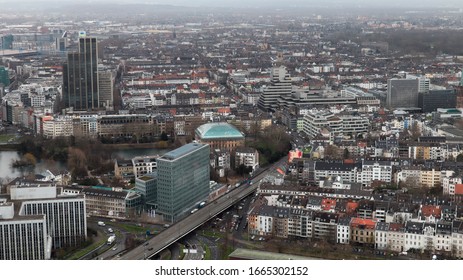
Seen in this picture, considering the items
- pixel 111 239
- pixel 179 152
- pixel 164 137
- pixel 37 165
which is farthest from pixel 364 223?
pixel 164 137

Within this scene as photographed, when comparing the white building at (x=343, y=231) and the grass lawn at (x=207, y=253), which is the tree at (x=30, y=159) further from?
the white building at (x=343, y=231)

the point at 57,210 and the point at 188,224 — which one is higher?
the point at 57,210

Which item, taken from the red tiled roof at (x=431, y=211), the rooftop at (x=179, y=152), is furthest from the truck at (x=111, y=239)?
the red tiled roof at (x=431, y=211)

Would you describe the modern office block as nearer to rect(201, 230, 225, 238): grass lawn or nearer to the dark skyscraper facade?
the dark skyscraper facade

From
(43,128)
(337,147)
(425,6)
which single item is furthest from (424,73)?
(425,6)

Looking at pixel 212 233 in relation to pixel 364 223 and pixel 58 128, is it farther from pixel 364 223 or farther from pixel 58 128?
pixel 58 128

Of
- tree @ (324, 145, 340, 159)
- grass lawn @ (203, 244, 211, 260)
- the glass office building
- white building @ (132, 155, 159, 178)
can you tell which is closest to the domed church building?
tree @ (324, 145, 340, 159)
